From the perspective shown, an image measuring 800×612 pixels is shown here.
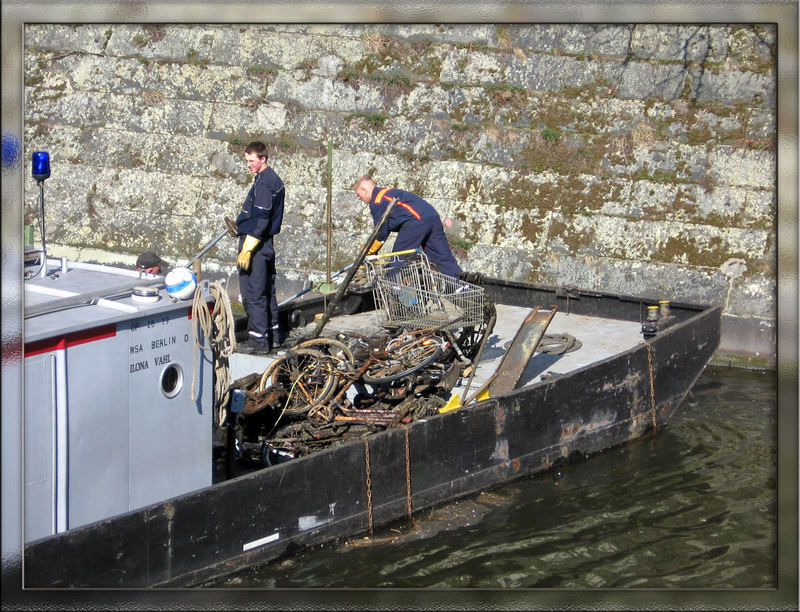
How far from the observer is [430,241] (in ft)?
34.1

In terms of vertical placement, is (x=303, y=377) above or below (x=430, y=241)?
below

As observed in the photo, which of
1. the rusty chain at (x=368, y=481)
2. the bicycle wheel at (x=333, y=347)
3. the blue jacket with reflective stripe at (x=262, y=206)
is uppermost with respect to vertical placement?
the blue jacket with reflective stripe at (x=262, y=206)

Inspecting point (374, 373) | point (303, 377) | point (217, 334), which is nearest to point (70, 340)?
point (217, 334)

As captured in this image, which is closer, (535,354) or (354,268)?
(354,268)

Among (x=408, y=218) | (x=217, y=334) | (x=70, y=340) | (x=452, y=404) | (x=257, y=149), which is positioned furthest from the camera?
(x=408, y=218)

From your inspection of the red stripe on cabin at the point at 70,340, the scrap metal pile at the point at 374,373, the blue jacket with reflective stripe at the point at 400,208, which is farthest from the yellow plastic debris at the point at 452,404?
the red stripe on cabin at the point at 70,340

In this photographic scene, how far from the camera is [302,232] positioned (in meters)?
14.4

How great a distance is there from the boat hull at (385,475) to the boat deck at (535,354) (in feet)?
1.74

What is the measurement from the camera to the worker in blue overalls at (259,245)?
375 inches

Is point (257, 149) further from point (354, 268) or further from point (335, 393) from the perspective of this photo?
point (335, 393)

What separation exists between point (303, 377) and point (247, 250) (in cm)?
148

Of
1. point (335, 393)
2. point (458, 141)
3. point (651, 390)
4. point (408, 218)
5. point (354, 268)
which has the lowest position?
point (651, 390)

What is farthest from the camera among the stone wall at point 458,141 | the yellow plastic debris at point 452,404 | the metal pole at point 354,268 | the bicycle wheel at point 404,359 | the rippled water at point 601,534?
the stone wall at point 458,141

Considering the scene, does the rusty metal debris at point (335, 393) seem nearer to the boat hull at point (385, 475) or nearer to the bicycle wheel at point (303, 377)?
the bicycle wheel at point (303, 377)
